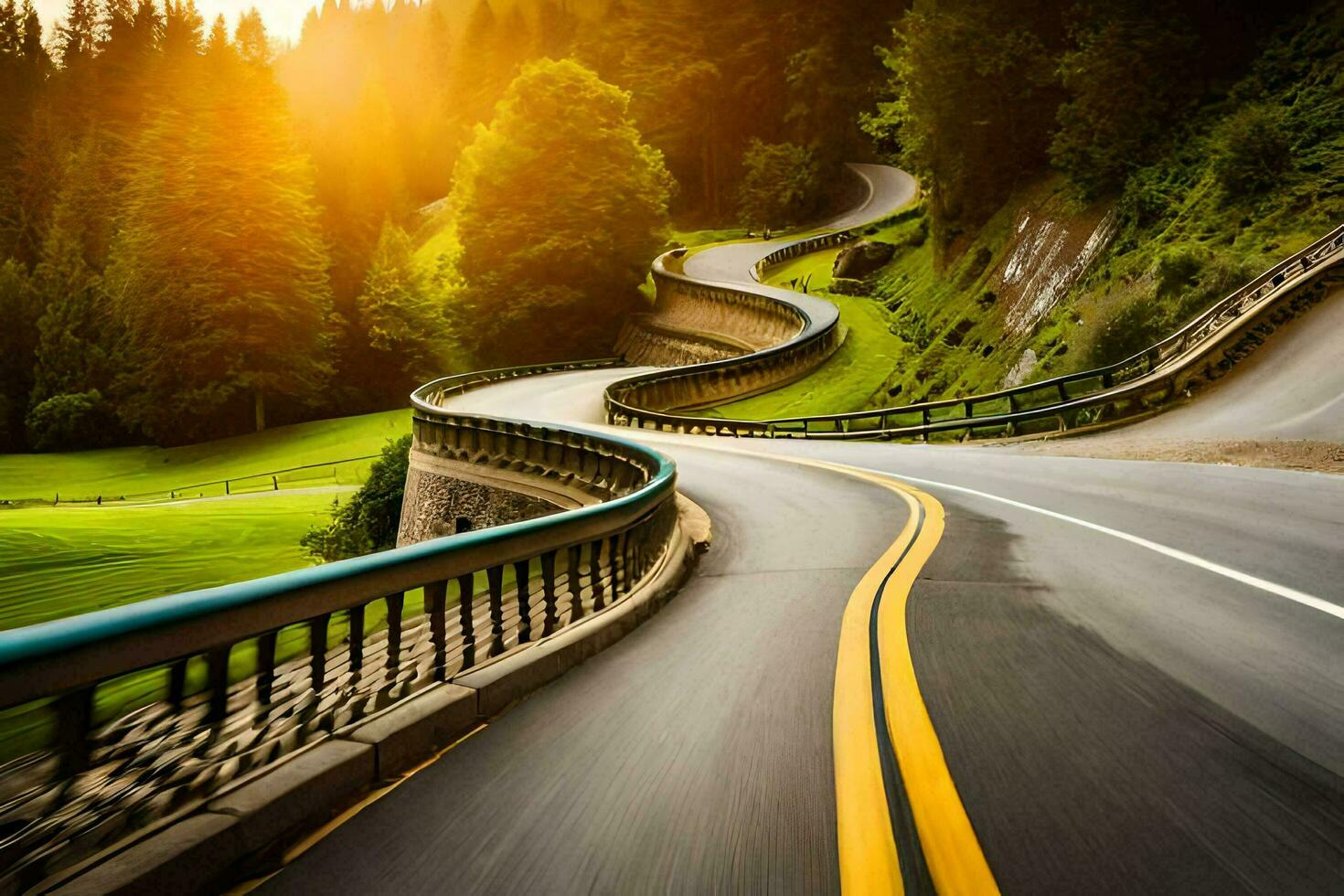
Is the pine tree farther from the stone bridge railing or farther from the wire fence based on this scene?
the stone bridge railing

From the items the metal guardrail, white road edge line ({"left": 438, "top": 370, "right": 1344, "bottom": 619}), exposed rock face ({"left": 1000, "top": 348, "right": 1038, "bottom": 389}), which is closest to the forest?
the metal guardrail

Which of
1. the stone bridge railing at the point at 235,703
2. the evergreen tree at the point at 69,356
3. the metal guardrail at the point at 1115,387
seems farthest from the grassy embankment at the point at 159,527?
the stone bridge railing at the point at 235,703

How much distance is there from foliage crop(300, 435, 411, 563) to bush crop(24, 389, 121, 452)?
4214 centimetres

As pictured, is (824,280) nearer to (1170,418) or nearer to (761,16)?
(1170,418)

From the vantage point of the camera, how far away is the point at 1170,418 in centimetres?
1914

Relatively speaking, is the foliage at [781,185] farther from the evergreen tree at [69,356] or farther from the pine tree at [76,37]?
the pine tree at [76,37]

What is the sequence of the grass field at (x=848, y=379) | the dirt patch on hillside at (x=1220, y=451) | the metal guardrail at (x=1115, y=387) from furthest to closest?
1. the grass field at (x=848, y=379)
2. the metal guardrail at (x=1115, y=387)
3. the dirt patch on hillside at (x=1220, y=451)

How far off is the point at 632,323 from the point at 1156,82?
3768 cm

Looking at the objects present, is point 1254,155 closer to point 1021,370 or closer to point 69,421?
point 1021,370

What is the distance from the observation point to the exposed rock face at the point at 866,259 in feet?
177

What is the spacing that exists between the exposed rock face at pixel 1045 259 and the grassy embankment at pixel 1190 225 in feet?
1.14

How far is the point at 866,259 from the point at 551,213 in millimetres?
19306

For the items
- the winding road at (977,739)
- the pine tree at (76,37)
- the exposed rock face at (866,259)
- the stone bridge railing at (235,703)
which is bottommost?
the winding road at (977,739)

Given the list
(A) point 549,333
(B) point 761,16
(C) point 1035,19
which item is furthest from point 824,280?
(B) point 761,16
